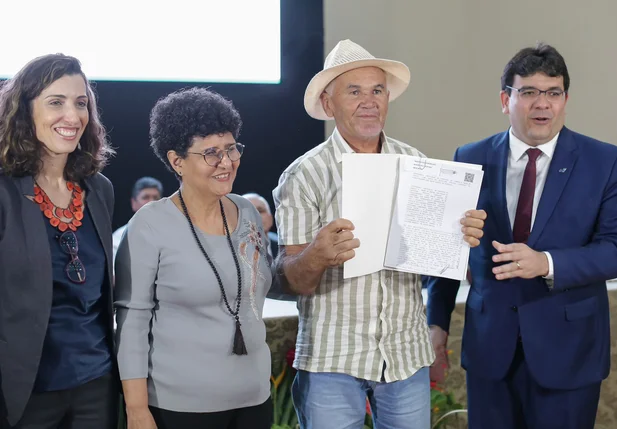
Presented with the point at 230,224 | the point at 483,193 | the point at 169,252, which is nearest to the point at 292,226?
the point at 230,224

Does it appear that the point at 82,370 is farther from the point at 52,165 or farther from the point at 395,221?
the point at 395,221

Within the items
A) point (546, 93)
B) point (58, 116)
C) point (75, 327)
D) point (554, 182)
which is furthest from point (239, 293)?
point (546, 93)

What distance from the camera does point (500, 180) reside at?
2229 mm

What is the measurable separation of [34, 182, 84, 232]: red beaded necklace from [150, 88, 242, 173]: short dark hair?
0.27m

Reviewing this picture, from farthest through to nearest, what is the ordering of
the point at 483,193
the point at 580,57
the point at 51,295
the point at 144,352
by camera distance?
the point at 580,57, the point at 483,193, the point at 144,352, the point at 51,295

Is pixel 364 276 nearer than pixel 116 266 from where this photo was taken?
No

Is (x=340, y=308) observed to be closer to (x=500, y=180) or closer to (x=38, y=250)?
(x=500, y=180)

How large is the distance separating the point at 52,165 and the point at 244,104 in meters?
3.93

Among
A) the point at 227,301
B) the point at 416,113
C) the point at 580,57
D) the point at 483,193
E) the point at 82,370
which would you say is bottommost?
the point at 82,370

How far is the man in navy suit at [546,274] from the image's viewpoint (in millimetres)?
2141

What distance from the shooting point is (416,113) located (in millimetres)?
5910

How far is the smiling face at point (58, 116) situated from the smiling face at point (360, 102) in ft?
2.49

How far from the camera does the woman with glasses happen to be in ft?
6.04

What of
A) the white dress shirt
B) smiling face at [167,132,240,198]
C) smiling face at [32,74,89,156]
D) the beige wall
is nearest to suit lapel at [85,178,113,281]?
smiling face at [32,74,89,156]
